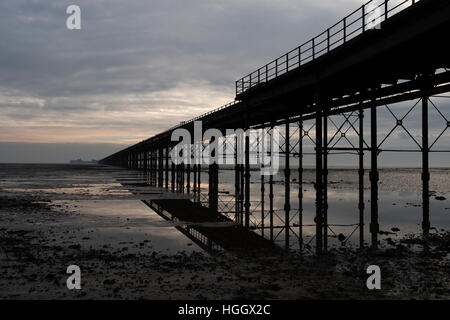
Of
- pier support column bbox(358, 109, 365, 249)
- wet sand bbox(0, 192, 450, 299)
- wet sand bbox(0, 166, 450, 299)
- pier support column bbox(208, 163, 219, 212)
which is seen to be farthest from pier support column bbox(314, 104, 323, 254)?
pier support column bbox(208, 163, 219, 212)

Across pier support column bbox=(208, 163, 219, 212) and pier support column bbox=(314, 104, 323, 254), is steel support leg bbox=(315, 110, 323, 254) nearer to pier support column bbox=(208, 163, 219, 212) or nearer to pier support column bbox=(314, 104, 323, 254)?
pier support column bbox=(314, 104, 323, 254)

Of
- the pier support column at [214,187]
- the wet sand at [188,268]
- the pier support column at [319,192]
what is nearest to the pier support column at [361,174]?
the wet sand at [188,268]

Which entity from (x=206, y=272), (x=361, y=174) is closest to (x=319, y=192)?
(x=361, y=174)

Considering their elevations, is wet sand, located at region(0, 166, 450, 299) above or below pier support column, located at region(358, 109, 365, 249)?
below

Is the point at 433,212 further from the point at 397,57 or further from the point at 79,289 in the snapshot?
the point at 79,289

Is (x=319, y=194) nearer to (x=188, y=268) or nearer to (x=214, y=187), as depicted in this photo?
(x=188, y=268)

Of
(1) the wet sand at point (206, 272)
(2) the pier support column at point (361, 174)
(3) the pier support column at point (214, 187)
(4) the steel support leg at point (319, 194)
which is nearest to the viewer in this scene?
(1) the wet sand at point (206, 272)

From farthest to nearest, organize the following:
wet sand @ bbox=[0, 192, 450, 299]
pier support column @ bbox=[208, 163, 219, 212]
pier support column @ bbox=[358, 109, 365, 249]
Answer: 1. pier support column @ bbox=[208, 163, 219, 212]
2. pier support column @ bbox=[358, 109, 365, 249]
3. wet sand @ bbox=[0, 192, 450, 299]

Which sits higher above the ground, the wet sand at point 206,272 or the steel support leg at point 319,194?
the steel support leg at point 319,194

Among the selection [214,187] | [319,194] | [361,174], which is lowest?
[214,187]

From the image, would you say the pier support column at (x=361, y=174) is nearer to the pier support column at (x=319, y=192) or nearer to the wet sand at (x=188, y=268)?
the wet sand at (x=188, y=268)
